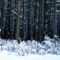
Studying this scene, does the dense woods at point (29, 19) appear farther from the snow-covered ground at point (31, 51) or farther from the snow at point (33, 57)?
the snow at point (33, 57)

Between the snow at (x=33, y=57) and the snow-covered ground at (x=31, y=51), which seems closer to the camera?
the snow at (x=33, y=57)

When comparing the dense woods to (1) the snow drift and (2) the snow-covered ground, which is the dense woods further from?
(2) the snow-covered ground

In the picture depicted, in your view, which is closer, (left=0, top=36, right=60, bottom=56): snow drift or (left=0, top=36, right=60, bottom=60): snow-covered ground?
(left=0, top=36, right=60, bottom=60): snow-covered ground

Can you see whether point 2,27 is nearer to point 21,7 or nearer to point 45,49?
point 21,7

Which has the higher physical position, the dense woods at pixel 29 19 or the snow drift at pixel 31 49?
the dense woods at pixel 29 19

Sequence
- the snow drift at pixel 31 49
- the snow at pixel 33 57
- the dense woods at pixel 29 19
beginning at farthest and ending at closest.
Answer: the dense woods at pixel 29 19
the snow drift at pixel 31 49
the snow at pixel 33 57

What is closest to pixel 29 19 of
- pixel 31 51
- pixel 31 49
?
pixel 31 49

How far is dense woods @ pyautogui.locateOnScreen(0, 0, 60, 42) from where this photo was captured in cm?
1457

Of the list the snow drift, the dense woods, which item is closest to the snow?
the snow drift

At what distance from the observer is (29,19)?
14930 millimetres

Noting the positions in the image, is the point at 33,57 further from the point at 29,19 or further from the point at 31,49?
the point at 29,19

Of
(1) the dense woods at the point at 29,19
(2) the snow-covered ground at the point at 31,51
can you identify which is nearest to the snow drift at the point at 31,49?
Result: (2) the snow-covered ground at the point at 31,51

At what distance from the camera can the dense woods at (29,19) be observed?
1457cm

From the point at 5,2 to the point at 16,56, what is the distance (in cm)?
518
